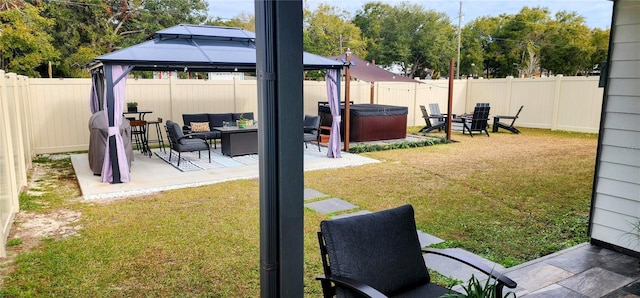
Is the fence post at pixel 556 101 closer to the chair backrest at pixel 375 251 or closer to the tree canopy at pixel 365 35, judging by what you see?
the chair backrest at pixel 375 251

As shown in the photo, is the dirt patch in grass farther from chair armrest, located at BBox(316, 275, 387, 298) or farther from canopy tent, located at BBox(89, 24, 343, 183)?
chair armrest, located at BBox(316, 275, 387, 298)

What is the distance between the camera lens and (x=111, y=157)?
20.1ft

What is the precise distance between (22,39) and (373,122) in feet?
38.8

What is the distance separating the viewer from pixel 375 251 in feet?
7.10

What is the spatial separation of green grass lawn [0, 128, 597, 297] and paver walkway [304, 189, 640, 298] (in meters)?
0.20

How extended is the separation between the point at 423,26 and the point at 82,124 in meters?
26.5

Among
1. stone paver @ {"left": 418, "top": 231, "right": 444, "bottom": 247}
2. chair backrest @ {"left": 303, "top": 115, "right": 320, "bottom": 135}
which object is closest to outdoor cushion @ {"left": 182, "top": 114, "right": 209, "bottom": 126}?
chair backrest @ {"left": 303, "top": 115, "right": 320, "bottom": 135}

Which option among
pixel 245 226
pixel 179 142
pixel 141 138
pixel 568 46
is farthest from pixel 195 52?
pixel 568 46

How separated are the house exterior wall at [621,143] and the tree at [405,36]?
2643 centimetres

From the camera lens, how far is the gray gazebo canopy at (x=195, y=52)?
263 inches

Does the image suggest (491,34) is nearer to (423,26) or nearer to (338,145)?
(423,26)

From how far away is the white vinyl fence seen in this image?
5.46m

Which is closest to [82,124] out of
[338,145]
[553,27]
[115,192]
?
[115,192]

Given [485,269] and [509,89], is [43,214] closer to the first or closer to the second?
[485,269]
